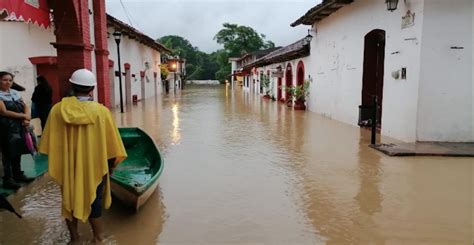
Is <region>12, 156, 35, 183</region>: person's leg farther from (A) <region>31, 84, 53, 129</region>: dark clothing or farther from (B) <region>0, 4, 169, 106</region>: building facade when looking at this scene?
(A) <region>31, 84, 53, 129</region>: dark clothing

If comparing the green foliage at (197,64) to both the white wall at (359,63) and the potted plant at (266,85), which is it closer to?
the potted plant at (266,85)

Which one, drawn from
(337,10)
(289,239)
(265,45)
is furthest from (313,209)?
(265,45)

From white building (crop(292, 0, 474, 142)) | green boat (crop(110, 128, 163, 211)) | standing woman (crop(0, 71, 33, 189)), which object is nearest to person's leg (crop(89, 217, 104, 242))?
green boat (crop(110, 128, 163, 211))

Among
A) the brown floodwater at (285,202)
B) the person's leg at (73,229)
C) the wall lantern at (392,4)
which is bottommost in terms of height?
the brown floodwater at (285,202)

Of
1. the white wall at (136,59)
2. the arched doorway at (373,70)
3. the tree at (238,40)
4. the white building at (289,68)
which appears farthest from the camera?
the tree at (238,40)

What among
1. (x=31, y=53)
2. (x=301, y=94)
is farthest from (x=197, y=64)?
(x=31, y=53)

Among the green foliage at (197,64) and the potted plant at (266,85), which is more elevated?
the green foliage at (197,64)

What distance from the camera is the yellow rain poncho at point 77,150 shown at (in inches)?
135

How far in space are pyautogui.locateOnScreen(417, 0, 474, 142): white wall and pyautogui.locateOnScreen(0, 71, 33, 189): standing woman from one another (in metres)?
7.59

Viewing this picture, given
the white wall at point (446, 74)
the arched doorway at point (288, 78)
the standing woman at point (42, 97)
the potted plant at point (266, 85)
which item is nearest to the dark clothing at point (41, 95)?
the standing woman at point (42, 97)

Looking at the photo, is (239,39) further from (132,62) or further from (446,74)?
(446,74)

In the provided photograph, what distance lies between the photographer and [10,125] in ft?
16.8

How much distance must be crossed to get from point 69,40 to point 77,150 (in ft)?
15.7

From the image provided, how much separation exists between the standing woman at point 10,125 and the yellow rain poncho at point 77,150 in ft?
6.39
